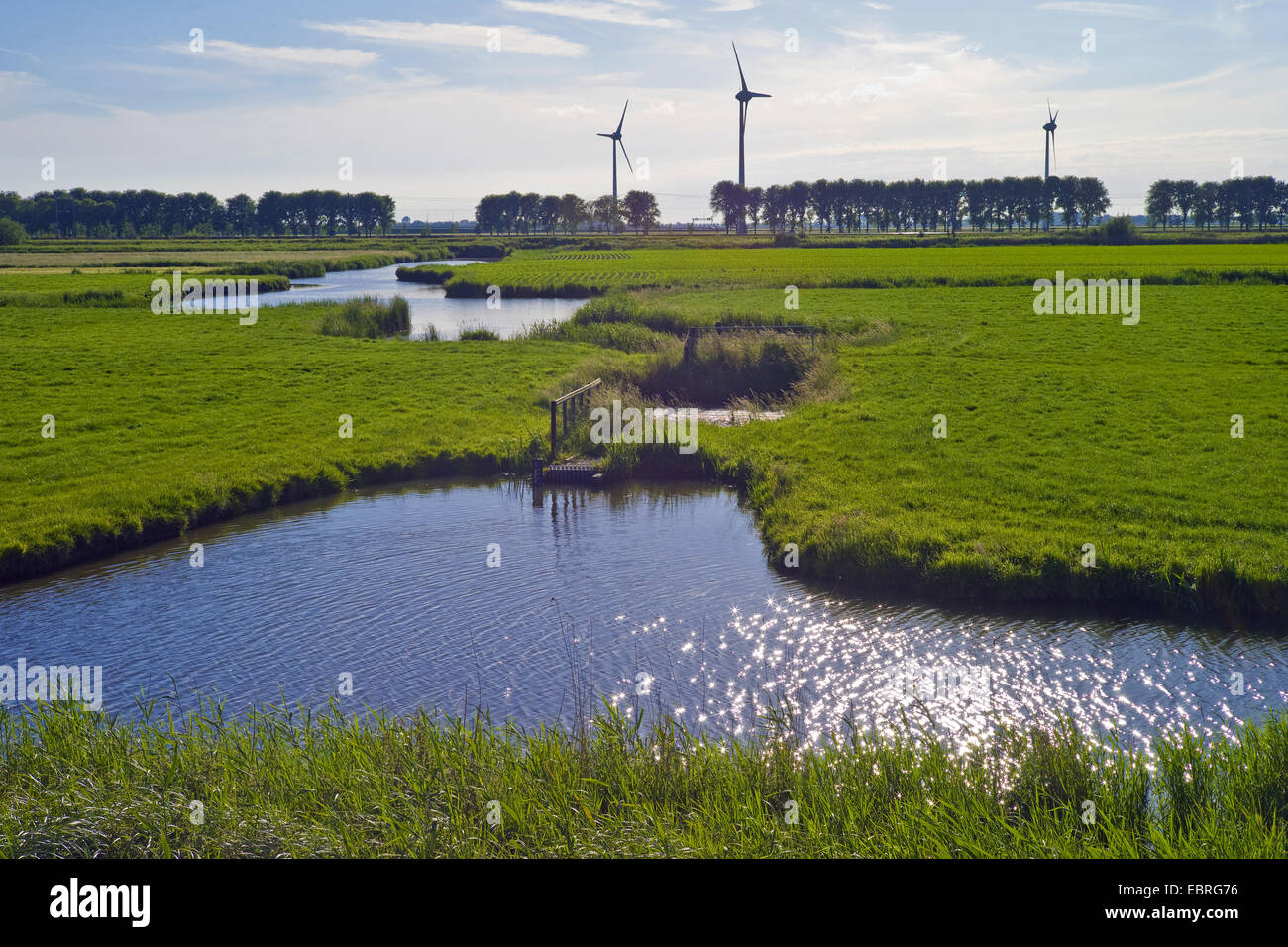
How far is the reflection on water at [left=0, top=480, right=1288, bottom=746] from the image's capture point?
456 inches

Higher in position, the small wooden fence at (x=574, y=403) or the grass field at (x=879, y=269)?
the grass field at (x=879, y=269)

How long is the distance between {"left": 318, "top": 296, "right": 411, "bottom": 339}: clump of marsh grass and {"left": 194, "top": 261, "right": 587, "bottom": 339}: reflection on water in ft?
3.72

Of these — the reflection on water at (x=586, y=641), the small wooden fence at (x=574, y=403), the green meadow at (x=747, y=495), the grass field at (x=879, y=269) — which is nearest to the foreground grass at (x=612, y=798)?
the green meadow at (x=747, y=495)

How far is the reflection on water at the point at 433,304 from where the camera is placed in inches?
2251

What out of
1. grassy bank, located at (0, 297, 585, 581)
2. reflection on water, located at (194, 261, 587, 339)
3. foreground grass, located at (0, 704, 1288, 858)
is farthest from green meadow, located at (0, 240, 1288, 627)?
foreground grass, located at (0, 704, 1288, 858)

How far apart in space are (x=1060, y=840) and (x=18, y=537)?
1708 centimetres

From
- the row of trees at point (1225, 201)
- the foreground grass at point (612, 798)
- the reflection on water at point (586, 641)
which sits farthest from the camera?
the row of trees at point (1225, 201)

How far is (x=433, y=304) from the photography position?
7331 cm

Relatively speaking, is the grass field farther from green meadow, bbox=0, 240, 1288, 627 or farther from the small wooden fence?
the small wooden fence

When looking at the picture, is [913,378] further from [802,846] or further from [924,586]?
[802,846]

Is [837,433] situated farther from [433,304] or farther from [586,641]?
[433,304]

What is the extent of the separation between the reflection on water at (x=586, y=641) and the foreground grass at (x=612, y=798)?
1.58 m

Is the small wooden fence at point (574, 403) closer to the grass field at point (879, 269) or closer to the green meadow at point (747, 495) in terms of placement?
the green meadow at point (747, 495)
